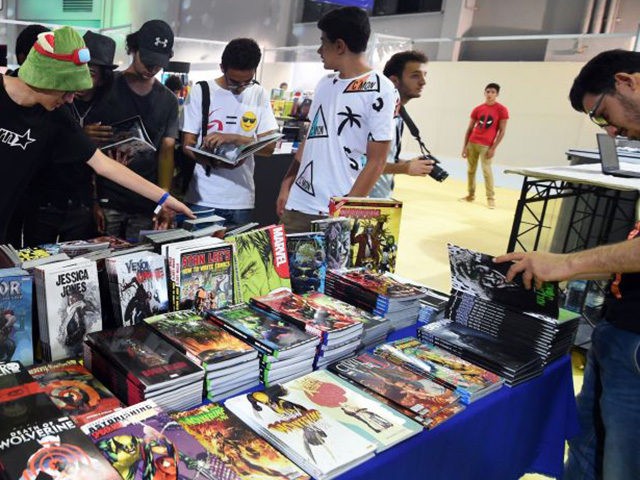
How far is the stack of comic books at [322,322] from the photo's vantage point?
51.6 inches

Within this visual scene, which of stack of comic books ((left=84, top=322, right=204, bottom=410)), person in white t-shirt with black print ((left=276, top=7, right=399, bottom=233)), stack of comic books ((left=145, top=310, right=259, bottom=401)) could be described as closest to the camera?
stack of comic books ((left=84, top=322, right=204, bottom=410))

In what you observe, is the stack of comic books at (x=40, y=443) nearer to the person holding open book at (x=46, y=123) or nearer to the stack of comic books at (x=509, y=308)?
the person holding open book at (x=46, y=123)

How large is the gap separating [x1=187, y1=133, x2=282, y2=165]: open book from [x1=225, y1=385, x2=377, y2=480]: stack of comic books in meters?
1.27

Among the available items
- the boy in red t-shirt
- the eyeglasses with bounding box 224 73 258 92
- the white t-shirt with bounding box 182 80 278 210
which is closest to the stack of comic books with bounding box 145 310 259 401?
the white t-shirt with bounding box 182 80 278 210

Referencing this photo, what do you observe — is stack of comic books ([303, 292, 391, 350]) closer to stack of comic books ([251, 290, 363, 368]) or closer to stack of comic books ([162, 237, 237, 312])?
stack of comic books ([251, 290, 363, 368])

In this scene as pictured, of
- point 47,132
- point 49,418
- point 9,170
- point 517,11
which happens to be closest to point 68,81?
point 47,132

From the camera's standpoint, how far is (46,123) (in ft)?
5.16

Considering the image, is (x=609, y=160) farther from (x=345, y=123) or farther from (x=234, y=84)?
(x=234, y=84)

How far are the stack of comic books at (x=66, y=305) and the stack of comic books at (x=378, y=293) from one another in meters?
0.73

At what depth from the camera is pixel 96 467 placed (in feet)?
2.50

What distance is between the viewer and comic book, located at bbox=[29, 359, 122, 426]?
3.19 ft

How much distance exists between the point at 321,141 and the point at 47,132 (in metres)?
1.01

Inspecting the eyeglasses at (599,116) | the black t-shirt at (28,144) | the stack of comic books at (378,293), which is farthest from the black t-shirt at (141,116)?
the eyeglasses at (599,116)

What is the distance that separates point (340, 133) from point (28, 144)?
1.09 m
